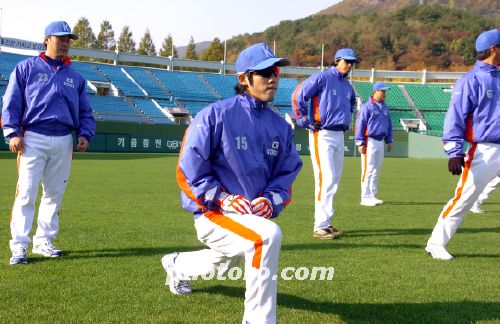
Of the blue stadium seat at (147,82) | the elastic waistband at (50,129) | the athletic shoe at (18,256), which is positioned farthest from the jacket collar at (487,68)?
the blue stadium seat at (147,82)

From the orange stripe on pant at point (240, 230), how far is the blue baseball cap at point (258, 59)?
1.02 m

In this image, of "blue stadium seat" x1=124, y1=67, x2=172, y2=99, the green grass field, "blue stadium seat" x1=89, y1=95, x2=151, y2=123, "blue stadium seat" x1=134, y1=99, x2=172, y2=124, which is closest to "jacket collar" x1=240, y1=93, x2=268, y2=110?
the green grass field

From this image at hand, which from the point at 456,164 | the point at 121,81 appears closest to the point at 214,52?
the point at 121,81

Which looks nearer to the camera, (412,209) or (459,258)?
(459,258)

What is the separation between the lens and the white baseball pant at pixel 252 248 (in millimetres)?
3830

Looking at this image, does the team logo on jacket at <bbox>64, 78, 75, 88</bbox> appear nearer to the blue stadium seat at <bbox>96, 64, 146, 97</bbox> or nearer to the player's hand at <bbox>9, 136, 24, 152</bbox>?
the player's hand at <bbox>9, 136, 24, 152</bbox>

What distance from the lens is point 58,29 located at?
633cm

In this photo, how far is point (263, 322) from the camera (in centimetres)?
379

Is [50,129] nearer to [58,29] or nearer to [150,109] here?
[58,29]

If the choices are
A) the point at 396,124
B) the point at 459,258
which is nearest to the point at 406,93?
the point at 396,124

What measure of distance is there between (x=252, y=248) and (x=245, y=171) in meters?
0.56

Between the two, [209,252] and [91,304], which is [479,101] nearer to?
[209,252]

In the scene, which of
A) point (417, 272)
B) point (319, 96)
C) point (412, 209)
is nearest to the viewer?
point (417, 272)

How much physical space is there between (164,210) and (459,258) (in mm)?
5598
